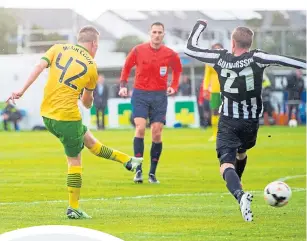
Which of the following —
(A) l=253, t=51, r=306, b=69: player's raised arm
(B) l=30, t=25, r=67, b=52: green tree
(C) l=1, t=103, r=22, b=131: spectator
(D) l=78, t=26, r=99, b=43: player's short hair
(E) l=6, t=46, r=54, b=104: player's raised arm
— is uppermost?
(D) l=78, t=26, r=99, b=43: player's short hair

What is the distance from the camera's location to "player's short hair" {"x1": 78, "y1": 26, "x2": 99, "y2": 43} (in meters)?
6.61

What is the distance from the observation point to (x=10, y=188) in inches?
352

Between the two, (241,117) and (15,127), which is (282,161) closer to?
(241,117)

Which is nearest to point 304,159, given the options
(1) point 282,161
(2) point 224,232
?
(1) point 282,161

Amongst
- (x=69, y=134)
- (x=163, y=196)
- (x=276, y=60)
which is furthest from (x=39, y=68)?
(x=163, y=196)

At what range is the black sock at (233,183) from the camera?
253 inches

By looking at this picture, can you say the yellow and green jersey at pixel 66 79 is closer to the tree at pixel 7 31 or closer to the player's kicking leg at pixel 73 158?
the player's kicking leg at pixel 73 158

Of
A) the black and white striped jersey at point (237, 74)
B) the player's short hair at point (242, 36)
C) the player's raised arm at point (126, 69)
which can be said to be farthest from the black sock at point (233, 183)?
the player's raised arm at point (126, 69)

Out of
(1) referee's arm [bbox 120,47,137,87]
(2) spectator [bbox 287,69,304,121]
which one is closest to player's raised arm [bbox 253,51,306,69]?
(1) referee's arm [bbox 120,47,137,87]

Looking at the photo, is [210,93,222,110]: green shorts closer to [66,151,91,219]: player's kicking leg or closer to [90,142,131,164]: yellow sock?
[90,142,131,164]: yellow sock

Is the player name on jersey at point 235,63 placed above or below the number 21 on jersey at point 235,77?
above

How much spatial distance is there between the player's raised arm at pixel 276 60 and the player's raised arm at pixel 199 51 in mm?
230

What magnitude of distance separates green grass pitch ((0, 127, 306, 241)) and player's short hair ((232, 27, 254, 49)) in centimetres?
111

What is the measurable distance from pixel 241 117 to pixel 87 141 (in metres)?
1.11
